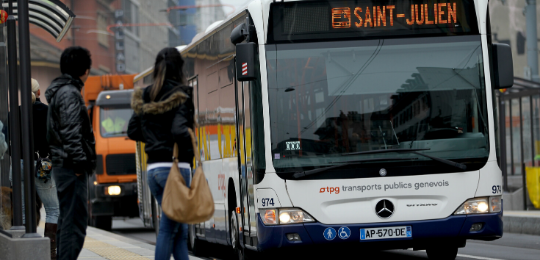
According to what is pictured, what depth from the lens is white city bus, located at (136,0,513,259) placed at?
931cm

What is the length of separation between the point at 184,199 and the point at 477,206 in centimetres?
373

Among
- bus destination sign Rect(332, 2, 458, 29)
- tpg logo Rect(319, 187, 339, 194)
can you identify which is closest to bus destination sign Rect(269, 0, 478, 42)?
bus destination sign Rect(332, 2, 458, 29)

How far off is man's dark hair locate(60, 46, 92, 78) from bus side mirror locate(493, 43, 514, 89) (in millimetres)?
4047

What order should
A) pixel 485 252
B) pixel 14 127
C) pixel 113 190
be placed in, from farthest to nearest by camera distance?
pixel 113 190 → pixel 485 252 → pixel 14 127

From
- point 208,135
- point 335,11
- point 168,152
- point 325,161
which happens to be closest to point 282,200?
point 325,161

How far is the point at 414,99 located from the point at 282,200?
5.09ft

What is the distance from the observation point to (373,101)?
9.38 metres

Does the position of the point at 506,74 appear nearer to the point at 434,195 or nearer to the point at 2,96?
the point at 434,195

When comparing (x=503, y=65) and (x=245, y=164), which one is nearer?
(x=503, y=65)

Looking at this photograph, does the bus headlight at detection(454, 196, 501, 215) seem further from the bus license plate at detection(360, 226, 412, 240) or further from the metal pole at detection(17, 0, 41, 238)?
the metal pole at detection(17, 0, 41, 238)

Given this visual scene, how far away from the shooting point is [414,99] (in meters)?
9.45

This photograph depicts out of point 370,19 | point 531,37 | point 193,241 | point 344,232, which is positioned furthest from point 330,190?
point 531,37

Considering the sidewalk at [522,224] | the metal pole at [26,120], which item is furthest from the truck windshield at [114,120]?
the metal pole at [26,120]

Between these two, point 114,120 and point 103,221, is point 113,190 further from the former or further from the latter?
point 114,120
